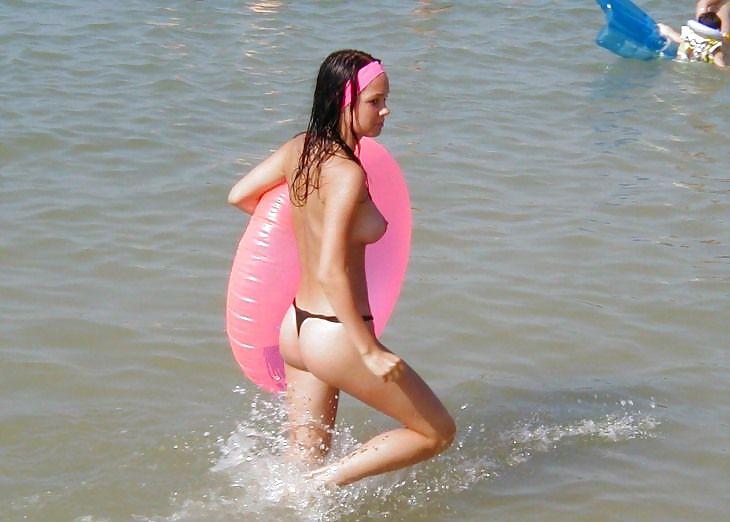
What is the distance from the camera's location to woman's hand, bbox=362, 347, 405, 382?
10.9 ft

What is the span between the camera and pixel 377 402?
11.7ft

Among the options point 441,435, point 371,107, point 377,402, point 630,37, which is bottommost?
point 630,37

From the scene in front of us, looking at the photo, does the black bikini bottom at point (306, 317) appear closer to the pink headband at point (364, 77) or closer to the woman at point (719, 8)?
the pink headband at point (364, 77)

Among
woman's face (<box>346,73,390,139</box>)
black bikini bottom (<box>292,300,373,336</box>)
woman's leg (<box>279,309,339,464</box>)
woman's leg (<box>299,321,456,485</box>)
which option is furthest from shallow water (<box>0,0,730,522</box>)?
woman's face (<box>346,73,390,139</box>)

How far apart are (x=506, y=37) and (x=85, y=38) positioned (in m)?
3.62

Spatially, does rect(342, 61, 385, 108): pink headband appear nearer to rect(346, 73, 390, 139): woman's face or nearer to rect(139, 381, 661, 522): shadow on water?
rect(346, 73, 390, 139): woman's face

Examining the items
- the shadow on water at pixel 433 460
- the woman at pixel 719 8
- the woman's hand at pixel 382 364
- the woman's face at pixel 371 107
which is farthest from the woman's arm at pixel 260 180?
the woman at pixel 719 8

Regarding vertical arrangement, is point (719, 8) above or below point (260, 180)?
below

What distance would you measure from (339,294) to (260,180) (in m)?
0.64

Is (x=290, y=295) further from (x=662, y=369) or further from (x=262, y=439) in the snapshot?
(x=662, y=369)

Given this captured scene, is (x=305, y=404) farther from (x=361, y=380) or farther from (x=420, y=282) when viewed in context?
(x=420, y=282)

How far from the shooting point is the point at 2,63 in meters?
9.17

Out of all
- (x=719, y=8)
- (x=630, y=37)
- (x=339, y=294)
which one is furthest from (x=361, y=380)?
(x=719, y=8)

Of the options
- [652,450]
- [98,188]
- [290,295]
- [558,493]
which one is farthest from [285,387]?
[98,188]
